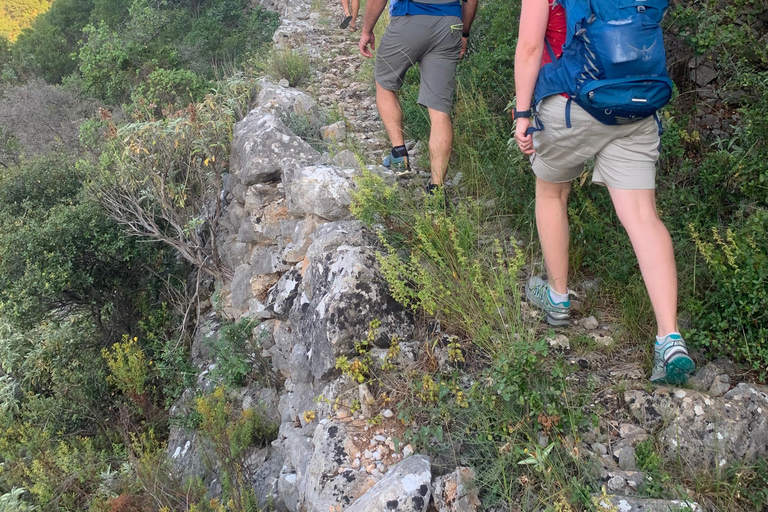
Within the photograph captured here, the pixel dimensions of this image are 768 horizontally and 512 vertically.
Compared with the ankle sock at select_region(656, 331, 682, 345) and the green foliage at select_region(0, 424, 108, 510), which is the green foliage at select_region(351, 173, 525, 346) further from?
the green foliage at select_region(0, 424, 108, 510)

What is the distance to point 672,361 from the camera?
6.97ft

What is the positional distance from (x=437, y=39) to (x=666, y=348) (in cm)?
223

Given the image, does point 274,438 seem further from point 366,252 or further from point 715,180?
point 715,180

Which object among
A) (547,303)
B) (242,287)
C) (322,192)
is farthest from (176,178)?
(547,303)

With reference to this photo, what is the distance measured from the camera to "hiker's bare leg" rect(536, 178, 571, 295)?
2.52 metres

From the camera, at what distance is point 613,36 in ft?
6.42

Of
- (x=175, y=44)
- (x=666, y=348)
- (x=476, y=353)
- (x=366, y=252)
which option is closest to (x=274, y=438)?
(x=366, y=252)

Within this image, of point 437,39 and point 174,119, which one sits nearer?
point 437,39

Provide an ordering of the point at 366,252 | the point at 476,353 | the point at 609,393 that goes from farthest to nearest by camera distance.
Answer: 1. the point at 366,252
2. the point at 476,353
3. the point at 609,393

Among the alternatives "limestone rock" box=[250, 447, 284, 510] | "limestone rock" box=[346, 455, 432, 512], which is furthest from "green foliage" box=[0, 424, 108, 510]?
"limestone rock" box=[346, 455, 432, 512]

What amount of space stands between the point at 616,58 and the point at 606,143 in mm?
349

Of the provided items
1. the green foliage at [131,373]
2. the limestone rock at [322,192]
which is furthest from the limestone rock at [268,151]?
the green foliage at [131,373]

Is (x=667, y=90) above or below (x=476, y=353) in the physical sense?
above

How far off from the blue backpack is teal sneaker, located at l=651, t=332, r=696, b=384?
34.0 inches
